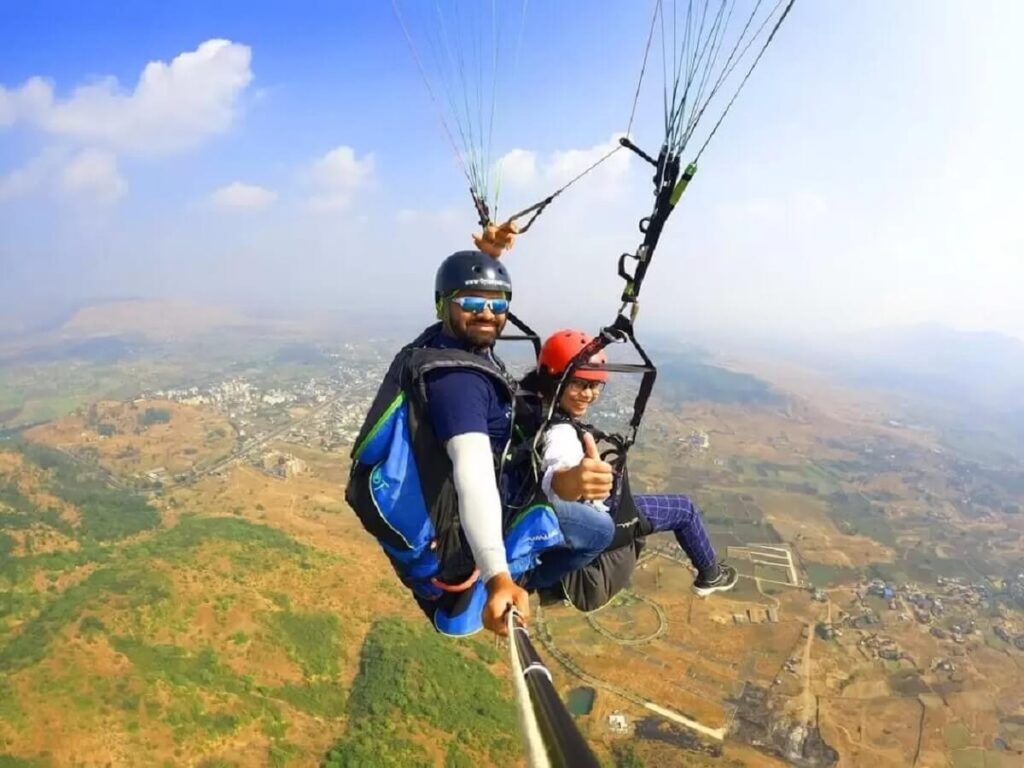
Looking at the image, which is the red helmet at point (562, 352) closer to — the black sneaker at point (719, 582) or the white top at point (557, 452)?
the white top at point (557, 452)

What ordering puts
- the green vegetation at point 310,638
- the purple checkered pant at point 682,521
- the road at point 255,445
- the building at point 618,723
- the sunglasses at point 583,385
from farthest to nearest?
1. the road at point 255,445
2. the green vegetation at point 310,638
3. the building at point 618,723
4. the purple checkered pant at point 682,521
5. the sunglasses at point 583,385

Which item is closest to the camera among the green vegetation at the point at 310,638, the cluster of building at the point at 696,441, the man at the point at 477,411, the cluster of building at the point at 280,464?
the man at the point at 477,411

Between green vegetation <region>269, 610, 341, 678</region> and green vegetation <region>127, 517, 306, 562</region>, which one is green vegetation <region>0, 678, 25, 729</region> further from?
green vegetation <region>127, 517, 306, 562</region>

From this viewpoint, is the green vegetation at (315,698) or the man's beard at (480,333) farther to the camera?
the green vegetation at (315,698)

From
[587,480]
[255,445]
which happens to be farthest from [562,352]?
[255,445]

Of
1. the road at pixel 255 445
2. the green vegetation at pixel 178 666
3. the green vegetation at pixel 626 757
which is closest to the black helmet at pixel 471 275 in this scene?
the green vegetation at pixel 178 666

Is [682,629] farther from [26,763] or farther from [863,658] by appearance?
[26,763]

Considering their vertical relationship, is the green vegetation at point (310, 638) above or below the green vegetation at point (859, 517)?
above

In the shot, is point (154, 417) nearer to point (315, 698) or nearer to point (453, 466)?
point (315, 698)
